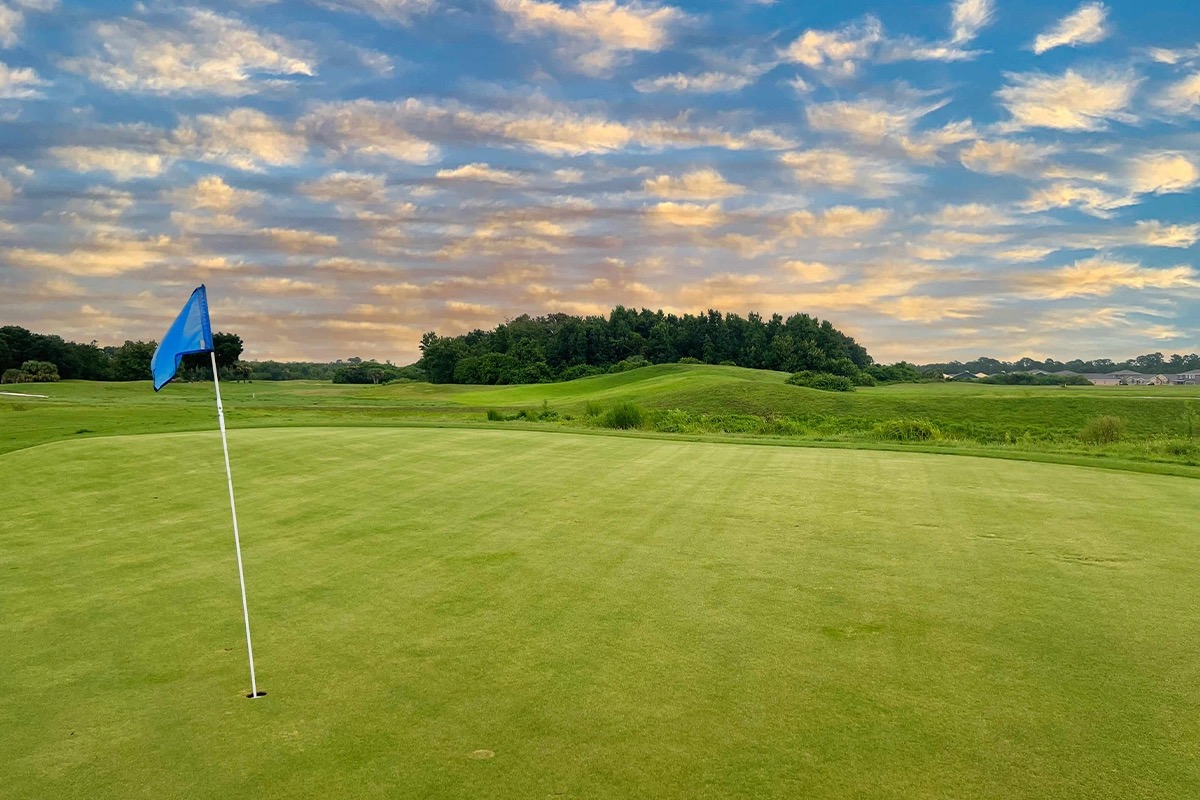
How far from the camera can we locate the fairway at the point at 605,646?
12.9 ft

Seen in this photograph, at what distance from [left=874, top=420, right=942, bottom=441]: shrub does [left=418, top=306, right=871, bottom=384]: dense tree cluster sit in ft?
240

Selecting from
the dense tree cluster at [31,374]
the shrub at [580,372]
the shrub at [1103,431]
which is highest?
the dense tree cluster at [31,374]

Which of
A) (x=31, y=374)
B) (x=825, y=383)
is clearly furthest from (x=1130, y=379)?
(x=31, y=374)

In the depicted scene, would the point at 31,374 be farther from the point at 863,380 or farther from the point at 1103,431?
the point at 1103,431

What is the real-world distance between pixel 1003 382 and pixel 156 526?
74.0 meters

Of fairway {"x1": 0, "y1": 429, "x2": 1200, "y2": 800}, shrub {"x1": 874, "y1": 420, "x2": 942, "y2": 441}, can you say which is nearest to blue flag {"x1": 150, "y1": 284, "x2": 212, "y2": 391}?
fairway {"x1": 0, "y1": 429, "x2": 1200, "y2": 800}

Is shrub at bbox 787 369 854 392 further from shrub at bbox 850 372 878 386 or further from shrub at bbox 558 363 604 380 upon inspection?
shrub at bbox 558 363 604 380

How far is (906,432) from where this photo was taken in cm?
2780

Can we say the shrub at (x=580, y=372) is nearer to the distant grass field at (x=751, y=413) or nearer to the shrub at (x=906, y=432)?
the distant grass field at (x=751, y=413)

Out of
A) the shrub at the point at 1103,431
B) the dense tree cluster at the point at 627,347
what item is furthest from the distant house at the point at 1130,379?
the shrub at the point at 1103,431

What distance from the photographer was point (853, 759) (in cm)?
396

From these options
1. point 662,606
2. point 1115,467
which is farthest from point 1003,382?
point 662,606

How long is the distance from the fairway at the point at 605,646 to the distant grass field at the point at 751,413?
10.6m

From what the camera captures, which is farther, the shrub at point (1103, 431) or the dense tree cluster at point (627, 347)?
the dense tree cluster at point (627, 347)
